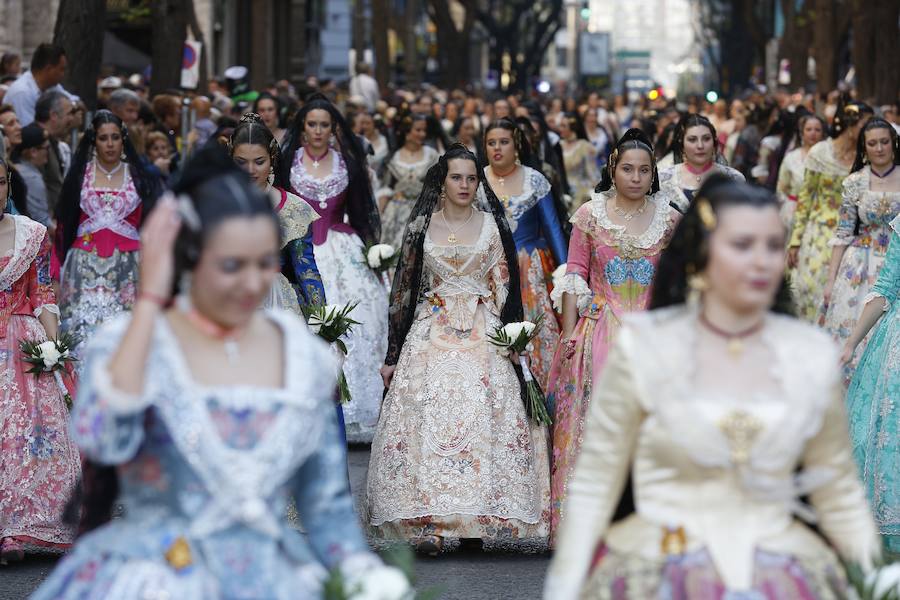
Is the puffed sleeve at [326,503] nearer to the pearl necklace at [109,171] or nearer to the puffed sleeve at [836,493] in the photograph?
the puffed sleeve at [836,493]

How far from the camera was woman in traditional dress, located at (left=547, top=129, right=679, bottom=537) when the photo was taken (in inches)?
339

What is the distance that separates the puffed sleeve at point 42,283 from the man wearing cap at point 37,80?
6120mm

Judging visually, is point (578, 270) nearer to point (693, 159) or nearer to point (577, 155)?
point (693, 159)

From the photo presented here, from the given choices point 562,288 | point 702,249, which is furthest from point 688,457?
point 562,288

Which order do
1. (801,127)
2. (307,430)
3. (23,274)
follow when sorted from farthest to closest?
1. (801,127)
2. (23,274)
3. (307,430)

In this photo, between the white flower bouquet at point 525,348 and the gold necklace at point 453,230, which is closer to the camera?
the white flower bouquet at point 525,348

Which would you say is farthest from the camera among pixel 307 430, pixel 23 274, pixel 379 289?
pixel 379 289

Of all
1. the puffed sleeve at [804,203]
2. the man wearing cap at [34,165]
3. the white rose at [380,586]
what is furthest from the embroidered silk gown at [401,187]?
the white rose at [380,586]

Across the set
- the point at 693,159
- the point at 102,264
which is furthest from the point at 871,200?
the point at 102,264

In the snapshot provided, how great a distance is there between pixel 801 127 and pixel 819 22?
74.5ft

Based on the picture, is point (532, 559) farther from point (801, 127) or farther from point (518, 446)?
point (801, 127)

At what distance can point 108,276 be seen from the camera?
36.9ft

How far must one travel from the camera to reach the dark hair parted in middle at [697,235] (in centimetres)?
438

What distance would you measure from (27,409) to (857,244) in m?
5.24
